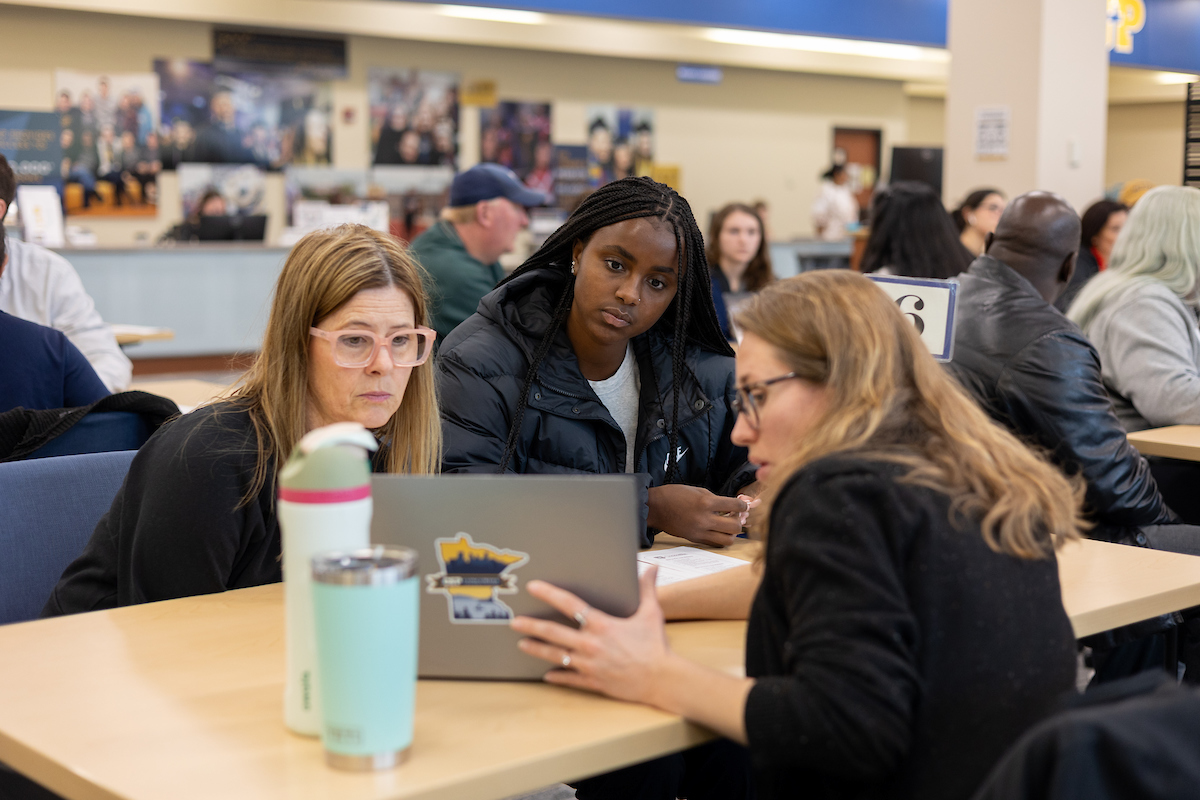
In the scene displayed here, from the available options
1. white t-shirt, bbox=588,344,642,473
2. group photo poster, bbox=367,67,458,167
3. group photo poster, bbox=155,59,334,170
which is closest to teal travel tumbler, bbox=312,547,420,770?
white t-shirt, bbox=588,344,642,473

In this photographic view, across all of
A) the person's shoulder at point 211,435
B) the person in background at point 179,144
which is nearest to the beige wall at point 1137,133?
the person in background at point 179,144

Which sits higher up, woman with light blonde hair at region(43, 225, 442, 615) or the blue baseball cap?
the blue baseball cap

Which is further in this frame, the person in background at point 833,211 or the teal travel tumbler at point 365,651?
the person in background at point 833,211

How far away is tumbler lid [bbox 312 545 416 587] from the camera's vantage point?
102 cm

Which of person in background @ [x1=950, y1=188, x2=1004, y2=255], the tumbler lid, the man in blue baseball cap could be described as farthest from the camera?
person in background @ [x1=950, y1=188, x2=1004, y2=255]

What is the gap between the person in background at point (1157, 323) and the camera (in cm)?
330

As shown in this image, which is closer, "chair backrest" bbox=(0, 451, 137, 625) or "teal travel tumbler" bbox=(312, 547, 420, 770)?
"teal travel tumbler" bbox=(312, 547, 420, 770)

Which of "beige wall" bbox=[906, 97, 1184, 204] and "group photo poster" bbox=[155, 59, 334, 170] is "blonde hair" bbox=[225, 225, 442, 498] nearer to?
"group photo poster" bbox=[155, 59, 334, 170]

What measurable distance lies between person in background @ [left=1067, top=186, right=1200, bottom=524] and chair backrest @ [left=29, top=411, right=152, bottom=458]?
2609 mm

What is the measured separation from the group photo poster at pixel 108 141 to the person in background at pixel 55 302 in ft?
22.1

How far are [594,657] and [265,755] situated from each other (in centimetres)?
35

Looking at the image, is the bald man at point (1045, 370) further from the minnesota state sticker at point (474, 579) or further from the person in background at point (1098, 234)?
the person in background at point (1098, 234)

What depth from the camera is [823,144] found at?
47.1ft

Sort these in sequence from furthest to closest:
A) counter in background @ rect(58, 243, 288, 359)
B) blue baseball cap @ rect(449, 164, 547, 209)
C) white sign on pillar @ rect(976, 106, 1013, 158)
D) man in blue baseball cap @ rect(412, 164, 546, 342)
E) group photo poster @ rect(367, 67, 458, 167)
Answer: group photo poster @ rect(367, 67, 458, 167) → counter in background @ rect(58, 243, 288, 359) → white sign on pillar @ rect(976, 106, 1013, 158) → blue baseball cap @ rect(449, 164, 547, 209) → man in blue baseball cap @ rect(412, 164, 546, 342)
